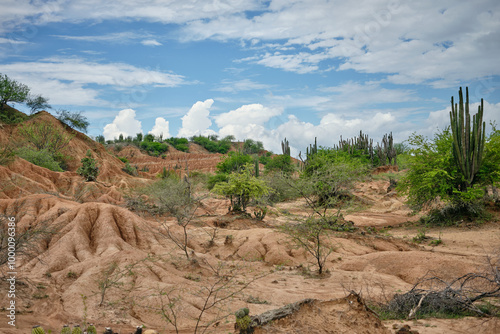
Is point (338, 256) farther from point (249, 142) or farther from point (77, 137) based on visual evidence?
point (249, 142)

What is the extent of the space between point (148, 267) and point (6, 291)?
12.0ft

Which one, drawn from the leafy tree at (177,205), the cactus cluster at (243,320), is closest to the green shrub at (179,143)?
the leafy tree at (177,205)

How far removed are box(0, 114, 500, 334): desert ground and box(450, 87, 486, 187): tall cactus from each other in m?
2.92

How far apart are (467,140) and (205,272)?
15.4 meters

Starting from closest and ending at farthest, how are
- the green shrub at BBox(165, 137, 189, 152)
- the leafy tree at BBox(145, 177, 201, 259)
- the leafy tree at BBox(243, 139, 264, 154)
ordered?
1. the leafy tree at BBox(145, 177, 201, 259)
2. the green shrub at BBox(165, 137, 189, 152)
3. the leafy tree at BBox(243, 139, 264, 154)

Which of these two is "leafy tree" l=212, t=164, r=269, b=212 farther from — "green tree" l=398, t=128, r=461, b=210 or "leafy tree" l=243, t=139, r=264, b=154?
"leafy tree" l=243, t=139, r=264, b=154

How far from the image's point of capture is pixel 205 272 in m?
12.1

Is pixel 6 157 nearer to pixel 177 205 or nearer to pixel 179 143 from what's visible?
pixel 177 205

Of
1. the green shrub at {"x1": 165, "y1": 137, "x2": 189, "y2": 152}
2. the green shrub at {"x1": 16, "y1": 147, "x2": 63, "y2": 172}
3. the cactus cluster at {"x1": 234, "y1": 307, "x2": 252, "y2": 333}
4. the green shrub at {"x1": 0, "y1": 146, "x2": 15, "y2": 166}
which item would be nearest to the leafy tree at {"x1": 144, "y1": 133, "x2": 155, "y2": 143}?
the green shrub at {"x1": 165, "y1": 137, "x2": 189, "y2": 152}

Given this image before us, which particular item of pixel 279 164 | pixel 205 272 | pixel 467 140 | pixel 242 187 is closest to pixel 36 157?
pixel 242 187

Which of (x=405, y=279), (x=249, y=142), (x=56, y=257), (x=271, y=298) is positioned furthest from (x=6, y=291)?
(x=249, y=142)

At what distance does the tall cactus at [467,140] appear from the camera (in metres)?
19.1

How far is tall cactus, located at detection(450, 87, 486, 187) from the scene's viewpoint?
19.1m

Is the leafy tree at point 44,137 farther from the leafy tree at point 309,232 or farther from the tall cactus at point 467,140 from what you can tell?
the tall cactus at point 467,140
